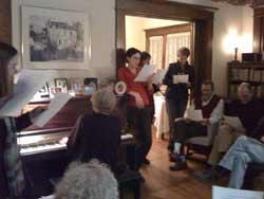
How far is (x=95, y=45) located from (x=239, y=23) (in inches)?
110

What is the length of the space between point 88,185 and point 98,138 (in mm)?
1621

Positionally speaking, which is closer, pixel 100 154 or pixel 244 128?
pixel 100 154

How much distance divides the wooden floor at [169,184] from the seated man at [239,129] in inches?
8.6

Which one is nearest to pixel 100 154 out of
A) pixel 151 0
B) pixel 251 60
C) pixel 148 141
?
pixel 148 141

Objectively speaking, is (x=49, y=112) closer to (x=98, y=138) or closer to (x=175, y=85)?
(x=98, y=138)

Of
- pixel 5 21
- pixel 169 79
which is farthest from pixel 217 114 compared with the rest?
pixel 5 21

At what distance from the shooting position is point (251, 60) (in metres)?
5.55

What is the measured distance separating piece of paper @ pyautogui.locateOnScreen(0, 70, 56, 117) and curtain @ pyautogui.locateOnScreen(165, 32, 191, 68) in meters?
4.79

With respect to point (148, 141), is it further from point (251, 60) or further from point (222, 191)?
point (222, 191)

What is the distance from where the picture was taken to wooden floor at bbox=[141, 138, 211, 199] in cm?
360

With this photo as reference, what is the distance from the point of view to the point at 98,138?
263 cm

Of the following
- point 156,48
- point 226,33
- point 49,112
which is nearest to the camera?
point 49,112

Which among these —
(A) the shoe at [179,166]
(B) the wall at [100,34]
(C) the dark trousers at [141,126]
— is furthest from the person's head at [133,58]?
(A) the shoe at [179,166]

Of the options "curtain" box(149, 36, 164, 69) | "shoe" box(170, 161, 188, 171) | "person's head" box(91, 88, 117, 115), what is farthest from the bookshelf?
"person's head" box(91, 88, 117, 115)
